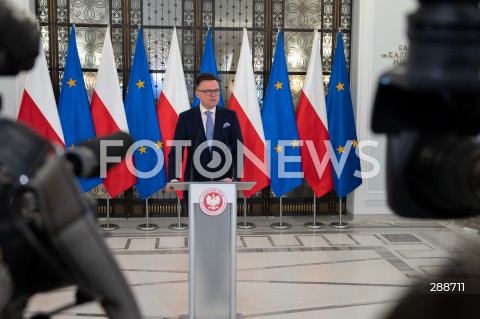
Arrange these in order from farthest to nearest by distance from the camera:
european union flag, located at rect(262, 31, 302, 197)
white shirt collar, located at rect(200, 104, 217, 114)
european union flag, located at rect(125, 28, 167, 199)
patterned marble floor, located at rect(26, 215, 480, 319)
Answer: european union flag, located at rect(262, 31, 302, 197) < european union flag, located at rect(125, 28, 167, 199) < white shirt collar, located at rect(200, 104, 217, 114) < patterned marble floor, located at rect(26, 215, 480, 319)

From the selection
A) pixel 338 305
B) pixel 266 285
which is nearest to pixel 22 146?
pixel 338 305

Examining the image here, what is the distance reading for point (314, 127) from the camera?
281 inches

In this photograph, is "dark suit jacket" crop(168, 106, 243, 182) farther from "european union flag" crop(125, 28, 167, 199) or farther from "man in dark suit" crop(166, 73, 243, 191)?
"european union flag" crop(125, 28, 167, 199)

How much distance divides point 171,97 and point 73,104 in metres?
1.13

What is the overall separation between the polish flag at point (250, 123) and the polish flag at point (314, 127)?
21.2 inches

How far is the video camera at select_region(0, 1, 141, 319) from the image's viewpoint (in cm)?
68

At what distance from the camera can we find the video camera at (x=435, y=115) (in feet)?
1.72

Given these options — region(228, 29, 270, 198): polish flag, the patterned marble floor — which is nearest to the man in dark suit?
the patterned marble floor

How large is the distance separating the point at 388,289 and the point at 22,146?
14.5ft

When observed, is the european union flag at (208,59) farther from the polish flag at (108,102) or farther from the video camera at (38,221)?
the video camera at (38,221)

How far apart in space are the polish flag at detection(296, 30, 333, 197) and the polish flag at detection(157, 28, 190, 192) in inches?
55.7

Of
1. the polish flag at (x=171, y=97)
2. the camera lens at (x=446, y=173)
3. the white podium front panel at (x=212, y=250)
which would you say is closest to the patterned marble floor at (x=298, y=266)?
the white podium front panel at (x=212, y=250)

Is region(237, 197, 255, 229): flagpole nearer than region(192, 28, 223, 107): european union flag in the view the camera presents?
No

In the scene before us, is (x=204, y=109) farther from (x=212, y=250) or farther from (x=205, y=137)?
(x=212, y=250)
